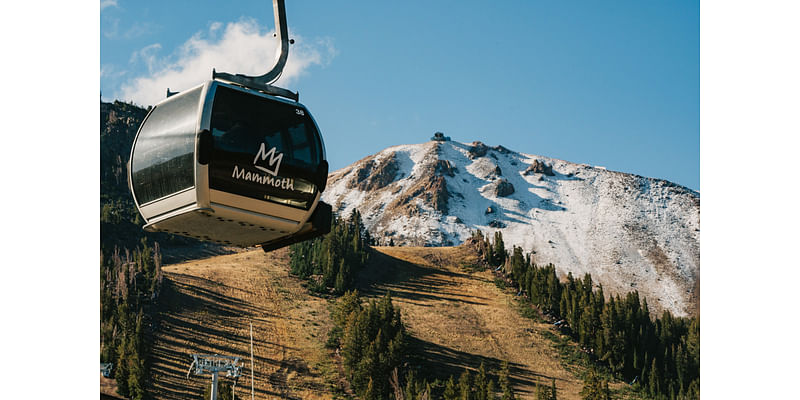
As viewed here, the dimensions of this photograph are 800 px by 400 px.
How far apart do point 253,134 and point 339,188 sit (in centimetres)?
16129

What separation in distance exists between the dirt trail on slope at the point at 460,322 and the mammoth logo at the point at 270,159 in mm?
52648

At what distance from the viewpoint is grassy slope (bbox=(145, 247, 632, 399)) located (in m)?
54.8

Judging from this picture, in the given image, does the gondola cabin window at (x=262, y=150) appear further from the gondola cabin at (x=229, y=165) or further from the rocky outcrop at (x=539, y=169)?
the rocky outcrop at (x=539, y=169)

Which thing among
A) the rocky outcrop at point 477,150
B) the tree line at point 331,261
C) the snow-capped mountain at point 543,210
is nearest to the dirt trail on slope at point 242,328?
the tree line at point 331,261

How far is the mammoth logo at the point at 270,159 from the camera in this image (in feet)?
16.4

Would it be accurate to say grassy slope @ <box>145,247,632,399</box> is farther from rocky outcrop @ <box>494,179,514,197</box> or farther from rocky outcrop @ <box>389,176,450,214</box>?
rocky outcrop @ <box>494,179,514,197</box>

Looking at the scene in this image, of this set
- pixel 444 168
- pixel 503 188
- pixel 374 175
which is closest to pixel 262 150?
pixel 503 188

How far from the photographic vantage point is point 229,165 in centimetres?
488

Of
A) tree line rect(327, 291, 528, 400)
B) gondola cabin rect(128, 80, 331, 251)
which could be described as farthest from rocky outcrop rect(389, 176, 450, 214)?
gondola cabin rect(128, 80, 331, 251)

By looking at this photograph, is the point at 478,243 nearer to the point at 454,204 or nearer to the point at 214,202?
the point at 454,204

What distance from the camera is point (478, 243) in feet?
302

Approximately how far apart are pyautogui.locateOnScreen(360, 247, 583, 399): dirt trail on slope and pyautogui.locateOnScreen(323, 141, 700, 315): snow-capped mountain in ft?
102

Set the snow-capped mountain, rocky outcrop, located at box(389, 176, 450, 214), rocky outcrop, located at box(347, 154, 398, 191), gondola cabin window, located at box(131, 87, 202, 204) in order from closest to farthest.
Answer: gondola cabin window, located at box(131, 87, 202, 204)
the snow-capped mountain
rocky outcrop, located at box(389, 176, 450, 214)
rocky outcrop, located at box(347, 154, 398, 191)

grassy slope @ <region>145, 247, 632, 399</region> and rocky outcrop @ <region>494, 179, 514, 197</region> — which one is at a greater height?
rocky outcrop @ <region>494, 179, 514, 197</region>
